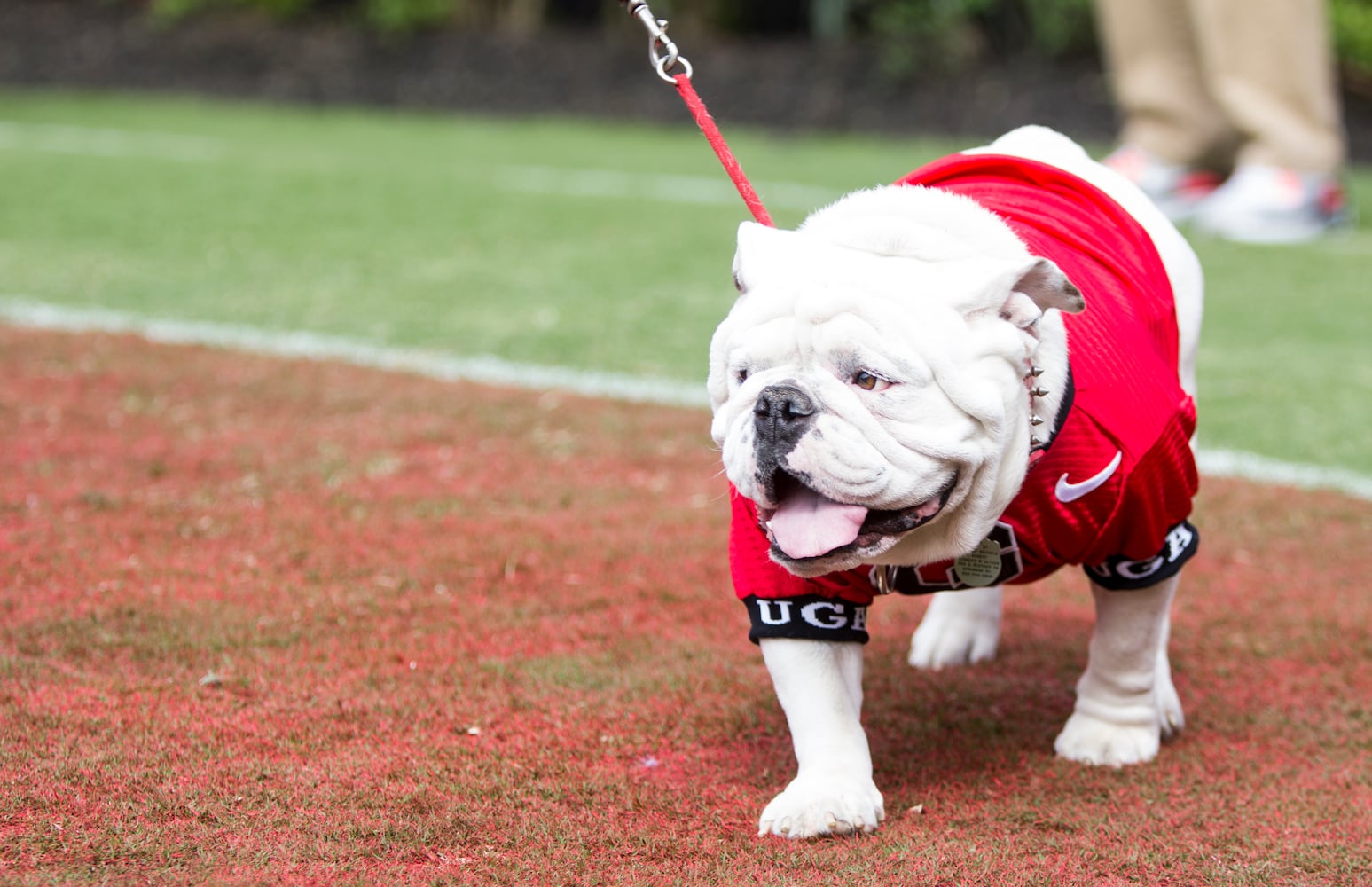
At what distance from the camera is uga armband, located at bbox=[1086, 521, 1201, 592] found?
2871 millimetres

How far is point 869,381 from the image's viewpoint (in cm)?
235

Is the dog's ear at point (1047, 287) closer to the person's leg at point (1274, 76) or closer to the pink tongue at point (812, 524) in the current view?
the pink tongue at point (812, 524)

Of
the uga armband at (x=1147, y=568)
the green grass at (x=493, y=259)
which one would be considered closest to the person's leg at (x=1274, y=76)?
the green grass at (x=493, y=259)

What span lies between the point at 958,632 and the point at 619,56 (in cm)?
1211

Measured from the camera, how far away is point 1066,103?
42.1 feet

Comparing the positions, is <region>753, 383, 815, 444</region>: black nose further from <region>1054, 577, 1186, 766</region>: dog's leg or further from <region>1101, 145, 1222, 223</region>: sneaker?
<region>1101, 145, 1222, 223</region>: sneaker

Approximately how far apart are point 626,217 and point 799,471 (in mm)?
6405

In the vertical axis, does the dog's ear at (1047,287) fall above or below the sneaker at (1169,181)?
above

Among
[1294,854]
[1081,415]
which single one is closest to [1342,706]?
[1294,854]

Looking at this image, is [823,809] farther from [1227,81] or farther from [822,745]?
[1227,81]

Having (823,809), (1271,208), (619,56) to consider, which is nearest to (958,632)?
(823,809)

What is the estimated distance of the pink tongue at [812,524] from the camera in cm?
236

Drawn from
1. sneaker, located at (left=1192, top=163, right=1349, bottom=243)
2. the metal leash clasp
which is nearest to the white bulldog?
the metal leash clasp

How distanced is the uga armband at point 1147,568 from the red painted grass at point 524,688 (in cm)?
33
